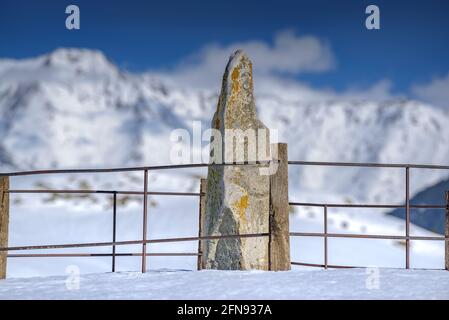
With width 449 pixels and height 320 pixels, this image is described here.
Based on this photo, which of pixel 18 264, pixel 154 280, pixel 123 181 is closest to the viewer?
pixel 154 280

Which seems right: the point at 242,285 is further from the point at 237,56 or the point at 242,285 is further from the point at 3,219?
the point at 237,56

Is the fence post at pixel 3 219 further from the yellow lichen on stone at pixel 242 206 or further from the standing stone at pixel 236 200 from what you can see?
the yellow lichen on stone at pixel 242 206

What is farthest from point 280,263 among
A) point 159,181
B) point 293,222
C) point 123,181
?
point 159,181

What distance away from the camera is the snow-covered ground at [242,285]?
5.52 m

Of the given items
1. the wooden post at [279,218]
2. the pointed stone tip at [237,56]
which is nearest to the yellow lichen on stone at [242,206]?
the wooden post at [279,218]

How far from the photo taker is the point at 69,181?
49.1 metres

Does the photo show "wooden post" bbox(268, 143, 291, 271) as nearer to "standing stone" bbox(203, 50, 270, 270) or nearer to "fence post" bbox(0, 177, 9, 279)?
"standing stone" bbox(203, 50, 270, 270)

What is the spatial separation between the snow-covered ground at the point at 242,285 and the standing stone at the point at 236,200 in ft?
3.24

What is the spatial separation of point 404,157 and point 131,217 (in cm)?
17362

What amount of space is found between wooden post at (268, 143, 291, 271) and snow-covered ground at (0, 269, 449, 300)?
0.67ft

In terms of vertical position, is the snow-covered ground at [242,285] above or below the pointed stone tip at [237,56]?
below

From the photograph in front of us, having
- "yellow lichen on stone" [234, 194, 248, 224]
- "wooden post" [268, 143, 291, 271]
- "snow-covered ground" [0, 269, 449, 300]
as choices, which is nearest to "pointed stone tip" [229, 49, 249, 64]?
"yellow lichen on stone" [234, 194, 248, 224]

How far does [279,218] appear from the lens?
670 centimetres
